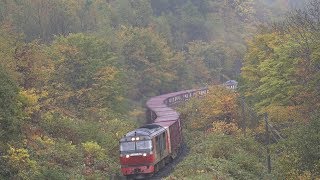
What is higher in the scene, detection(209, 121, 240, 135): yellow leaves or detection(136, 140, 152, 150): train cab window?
detection(136, 140, 152, 150): train cab window

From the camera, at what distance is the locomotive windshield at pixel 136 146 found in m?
28.5

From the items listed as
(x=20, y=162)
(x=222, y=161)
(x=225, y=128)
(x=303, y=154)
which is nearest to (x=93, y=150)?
(x=20, y=162)

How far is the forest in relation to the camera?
26.2 metres

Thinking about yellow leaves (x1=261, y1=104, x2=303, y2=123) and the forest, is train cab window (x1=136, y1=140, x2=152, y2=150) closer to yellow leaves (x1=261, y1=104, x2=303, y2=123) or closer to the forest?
the forest

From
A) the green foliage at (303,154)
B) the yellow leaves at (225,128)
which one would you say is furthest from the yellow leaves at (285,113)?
the green foliage at (303,154)

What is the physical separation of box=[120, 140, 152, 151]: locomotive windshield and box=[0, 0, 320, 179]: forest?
225 cm

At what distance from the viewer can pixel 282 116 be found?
124 ft

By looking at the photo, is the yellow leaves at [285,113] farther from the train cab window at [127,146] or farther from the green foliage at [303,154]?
the train cab window at [127,146]

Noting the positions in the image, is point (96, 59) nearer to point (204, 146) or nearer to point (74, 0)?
point (204, 146)

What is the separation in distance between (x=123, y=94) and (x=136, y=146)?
30371 mm

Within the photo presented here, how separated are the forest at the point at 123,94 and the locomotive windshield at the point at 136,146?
2.25 meters

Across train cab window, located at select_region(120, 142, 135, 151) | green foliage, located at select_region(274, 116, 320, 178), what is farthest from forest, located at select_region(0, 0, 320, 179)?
train cab window, located at select_region(120, 142, 135, 151)

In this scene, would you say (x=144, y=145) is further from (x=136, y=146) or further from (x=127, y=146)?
(x=127, y=146)

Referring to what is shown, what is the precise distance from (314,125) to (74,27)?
174 feet
